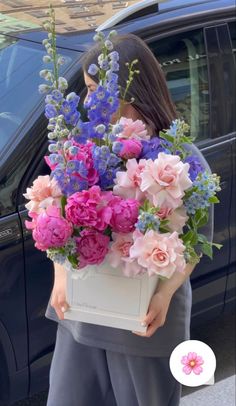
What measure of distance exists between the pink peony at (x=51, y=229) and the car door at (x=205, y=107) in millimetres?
1581

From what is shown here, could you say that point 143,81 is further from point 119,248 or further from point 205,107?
point 205,107

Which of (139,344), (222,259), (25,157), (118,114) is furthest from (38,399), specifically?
(118,114)

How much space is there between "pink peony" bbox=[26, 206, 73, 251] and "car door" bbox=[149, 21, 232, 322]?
1581mm

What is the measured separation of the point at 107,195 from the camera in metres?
1.95

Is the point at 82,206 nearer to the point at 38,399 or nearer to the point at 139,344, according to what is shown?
the point at 139,344

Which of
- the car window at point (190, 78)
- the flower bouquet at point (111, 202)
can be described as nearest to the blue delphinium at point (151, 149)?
the flower bouquet at point (111, 202)

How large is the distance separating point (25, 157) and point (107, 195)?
3.32 feet

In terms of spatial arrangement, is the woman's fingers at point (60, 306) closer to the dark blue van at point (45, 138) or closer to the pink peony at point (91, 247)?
the pink peony at point (91, 247)

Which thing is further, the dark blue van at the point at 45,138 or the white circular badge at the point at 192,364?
the dark blue van at the point at 45,138

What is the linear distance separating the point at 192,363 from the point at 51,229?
0.53 metres

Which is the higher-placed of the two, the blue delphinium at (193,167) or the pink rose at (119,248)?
the blue delphinium at (193,167)

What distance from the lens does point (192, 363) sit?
6.76 feet

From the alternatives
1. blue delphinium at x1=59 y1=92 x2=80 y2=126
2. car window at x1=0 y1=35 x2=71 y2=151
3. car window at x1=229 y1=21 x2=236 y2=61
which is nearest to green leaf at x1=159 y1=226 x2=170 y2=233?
blue delphinium at x1=59 y1=92 x2=80 y2=126

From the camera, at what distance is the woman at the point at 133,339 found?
2.19 m
